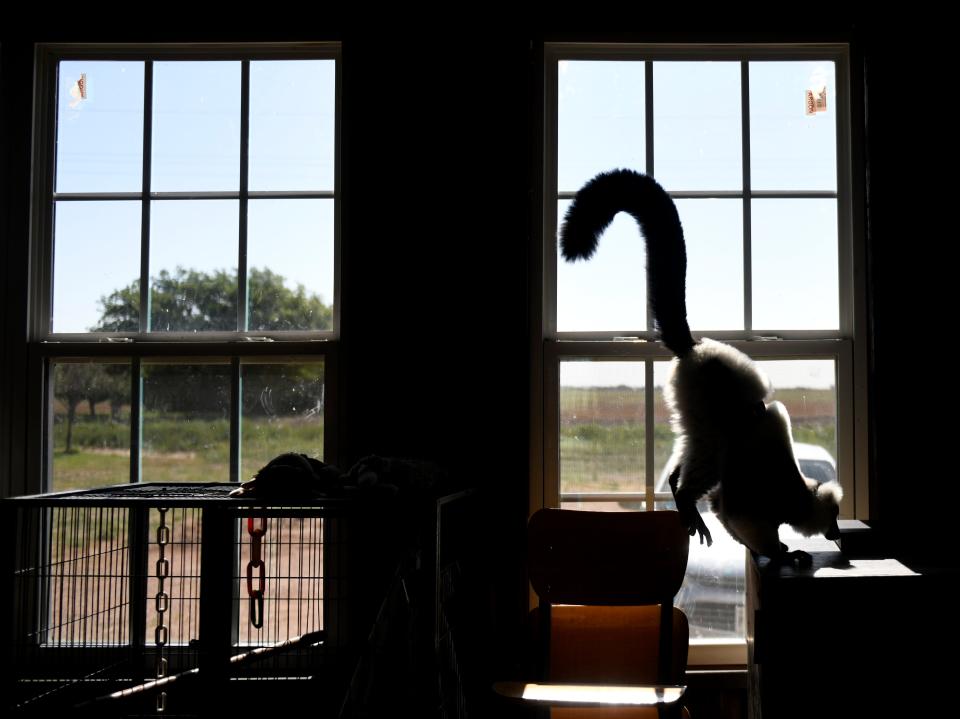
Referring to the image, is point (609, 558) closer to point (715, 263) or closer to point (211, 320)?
point (715, 263)

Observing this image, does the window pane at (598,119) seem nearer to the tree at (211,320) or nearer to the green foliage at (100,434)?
the tree at (211,320)

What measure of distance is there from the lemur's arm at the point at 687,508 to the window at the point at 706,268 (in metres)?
0.56

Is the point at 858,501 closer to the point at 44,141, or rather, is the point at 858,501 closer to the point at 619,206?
the point at 619,206

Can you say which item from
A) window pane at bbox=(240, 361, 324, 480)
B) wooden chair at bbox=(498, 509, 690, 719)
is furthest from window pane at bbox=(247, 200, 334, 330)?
wooden chair at bbox=(498, 509, 690, 719)

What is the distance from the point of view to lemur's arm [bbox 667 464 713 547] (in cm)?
158

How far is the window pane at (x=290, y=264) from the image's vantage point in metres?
2.24

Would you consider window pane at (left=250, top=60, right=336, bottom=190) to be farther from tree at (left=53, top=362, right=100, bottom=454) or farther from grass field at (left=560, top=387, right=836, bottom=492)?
grass field at (left=560, top=387, right=836, bottom=492)

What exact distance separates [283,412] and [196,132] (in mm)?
868

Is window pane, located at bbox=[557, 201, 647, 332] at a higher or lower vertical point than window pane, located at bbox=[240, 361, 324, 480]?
higher

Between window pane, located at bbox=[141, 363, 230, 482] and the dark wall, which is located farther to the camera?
window pane, located at bbox=[141, 363, 230, 482]

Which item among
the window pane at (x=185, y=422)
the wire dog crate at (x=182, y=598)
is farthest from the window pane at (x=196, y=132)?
the wire dog crate at (x=182, y=598)

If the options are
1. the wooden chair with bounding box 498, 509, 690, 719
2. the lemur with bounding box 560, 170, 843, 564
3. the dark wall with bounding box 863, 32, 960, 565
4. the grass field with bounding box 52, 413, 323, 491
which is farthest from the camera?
the grass field with bounding box 52, 413, 323, 491

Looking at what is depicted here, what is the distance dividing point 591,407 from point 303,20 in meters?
1.41

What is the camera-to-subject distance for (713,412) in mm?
1505
